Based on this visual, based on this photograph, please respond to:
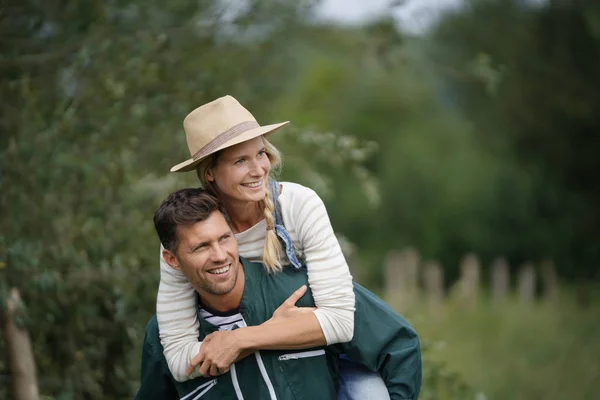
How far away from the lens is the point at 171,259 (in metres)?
3.47

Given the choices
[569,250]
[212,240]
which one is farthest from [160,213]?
[569,250]

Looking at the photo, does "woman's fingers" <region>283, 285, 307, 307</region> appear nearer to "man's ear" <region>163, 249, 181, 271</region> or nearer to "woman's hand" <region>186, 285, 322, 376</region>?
"woman's hand" <region>186, 285, 322, 376</region>

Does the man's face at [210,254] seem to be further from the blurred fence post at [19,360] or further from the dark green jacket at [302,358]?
the blurred fence post at [19,360]

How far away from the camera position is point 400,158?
29.3m

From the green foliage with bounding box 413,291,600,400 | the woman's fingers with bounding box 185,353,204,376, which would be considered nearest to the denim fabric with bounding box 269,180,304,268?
the woman's fingers with bounding box 185,353,204,376

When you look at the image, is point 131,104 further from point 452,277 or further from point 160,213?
point 452,277

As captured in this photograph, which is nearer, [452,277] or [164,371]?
[164,371]

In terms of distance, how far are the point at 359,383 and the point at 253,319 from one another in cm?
47

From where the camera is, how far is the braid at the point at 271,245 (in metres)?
3.44

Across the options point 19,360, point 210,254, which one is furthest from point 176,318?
point 19,360

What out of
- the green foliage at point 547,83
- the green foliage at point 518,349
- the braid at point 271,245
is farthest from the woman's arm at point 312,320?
the green foliage at point 547,83

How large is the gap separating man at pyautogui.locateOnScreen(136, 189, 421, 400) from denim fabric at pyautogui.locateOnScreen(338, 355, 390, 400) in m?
0.03

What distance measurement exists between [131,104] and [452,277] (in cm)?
2520

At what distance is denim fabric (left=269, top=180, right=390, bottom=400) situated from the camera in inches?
136
